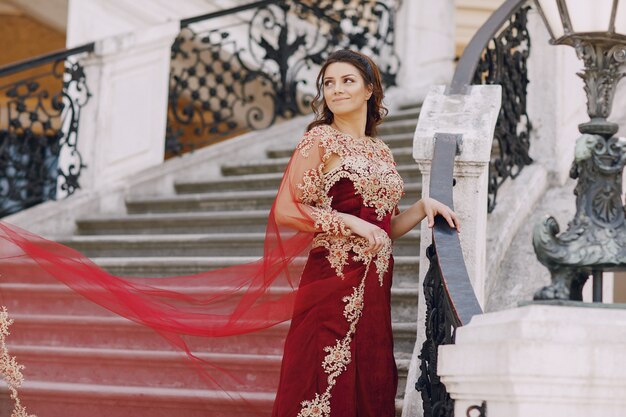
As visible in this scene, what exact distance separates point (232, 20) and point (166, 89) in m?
1.74

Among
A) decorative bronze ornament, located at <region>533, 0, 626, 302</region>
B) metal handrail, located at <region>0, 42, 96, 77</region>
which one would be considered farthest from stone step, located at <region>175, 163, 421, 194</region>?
decorative bronze ornament, located at <region>533, 0, 626, 302</region>

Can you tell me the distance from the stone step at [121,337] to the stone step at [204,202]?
2.65 m

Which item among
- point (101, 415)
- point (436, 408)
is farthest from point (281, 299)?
point (101, 415)

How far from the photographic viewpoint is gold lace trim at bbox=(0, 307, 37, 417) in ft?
17.5

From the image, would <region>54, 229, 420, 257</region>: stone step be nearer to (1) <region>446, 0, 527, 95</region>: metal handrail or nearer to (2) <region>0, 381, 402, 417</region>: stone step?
(2) <region>0, 381, 402, 417</region>: stone step

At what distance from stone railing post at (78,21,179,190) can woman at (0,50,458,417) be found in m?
4.57

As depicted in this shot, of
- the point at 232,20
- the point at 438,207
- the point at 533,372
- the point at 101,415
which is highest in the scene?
the point at 232,20

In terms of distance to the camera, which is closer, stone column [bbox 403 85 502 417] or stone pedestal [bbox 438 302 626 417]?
stone pedestal [bbox 438 302 626 417]

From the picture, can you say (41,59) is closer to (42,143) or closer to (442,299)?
(42,143)

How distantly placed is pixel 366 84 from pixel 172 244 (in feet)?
12.1

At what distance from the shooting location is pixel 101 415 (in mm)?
5738

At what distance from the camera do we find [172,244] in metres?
8.28

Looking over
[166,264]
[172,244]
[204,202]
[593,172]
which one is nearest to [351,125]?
[593,172]

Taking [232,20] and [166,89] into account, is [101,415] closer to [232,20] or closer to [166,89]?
[166,89]
